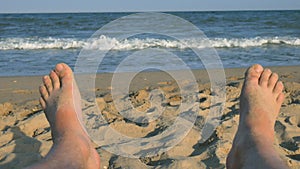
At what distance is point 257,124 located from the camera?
6.93ft

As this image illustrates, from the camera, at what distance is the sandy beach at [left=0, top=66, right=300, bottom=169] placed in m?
2.19

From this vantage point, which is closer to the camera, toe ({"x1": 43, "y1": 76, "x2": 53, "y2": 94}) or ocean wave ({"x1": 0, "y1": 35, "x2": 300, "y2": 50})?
toe ({"x1": 43, "y1": 76, "x2": 53, "y2": 94})

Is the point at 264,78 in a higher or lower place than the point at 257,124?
higher

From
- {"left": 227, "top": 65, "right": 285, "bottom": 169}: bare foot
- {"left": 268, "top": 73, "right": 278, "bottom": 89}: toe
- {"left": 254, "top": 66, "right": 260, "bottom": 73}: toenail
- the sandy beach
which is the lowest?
the sandy beach

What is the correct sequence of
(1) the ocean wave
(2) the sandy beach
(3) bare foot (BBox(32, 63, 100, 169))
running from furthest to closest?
(1) the ocean wave, (2) the sandy beach, (3) bare foot (BBox(32, 63, 100, 169))

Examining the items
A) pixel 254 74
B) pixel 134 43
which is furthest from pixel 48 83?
pixel 134 43

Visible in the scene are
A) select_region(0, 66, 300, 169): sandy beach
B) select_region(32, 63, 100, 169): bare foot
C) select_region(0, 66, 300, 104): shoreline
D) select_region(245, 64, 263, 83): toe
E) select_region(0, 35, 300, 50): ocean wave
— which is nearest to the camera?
select_region(32, 63, 100, 169): bare foot

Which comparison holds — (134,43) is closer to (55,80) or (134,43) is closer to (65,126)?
(55,80)

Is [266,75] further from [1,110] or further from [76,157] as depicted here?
[1,110]

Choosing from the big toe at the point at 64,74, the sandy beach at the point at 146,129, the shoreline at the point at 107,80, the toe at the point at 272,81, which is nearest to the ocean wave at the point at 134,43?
the shoreline at the point at 107,80

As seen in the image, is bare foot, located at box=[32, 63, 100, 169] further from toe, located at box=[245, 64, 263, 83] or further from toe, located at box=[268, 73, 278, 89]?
toe, located at box=[268, 73, 278, 89]

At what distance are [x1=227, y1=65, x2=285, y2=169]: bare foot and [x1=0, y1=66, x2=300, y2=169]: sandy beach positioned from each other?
7.8 inches

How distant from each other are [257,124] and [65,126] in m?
0.99

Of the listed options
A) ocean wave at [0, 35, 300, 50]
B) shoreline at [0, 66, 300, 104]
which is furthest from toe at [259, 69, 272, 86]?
ocean wave at [0, 35, 300, 50]
